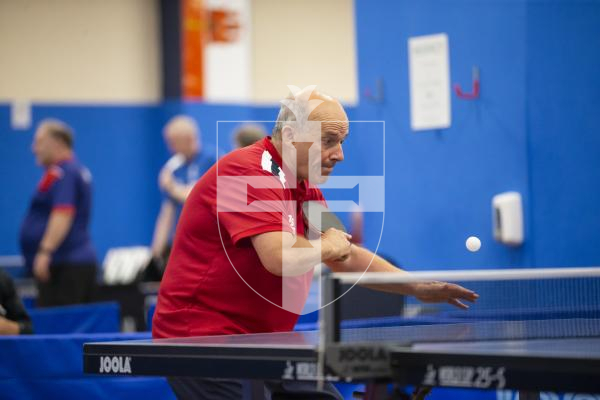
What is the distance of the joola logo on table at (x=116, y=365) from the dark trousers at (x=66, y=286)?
515 cm

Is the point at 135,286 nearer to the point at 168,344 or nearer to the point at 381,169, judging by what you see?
the point at 381,169

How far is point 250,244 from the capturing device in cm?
310

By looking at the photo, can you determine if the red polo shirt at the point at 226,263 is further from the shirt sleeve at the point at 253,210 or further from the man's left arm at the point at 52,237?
the man's left arm at the point at 52,237

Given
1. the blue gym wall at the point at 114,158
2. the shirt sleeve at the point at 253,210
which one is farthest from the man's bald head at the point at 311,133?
the blue gym wall at the point at 114,158

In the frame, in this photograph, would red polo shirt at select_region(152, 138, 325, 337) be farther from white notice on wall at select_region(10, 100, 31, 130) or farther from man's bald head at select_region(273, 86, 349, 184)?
white notice on wall at select_region(10, 100, 31, 130)

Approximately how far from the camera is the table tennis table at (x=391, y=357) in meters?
2.28

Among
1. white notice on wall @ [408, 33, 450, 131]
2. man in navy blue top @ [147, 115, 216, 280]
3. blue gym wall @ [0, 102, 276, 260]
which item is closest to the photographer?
white notice on wall @ [408, 33, 450, 131]

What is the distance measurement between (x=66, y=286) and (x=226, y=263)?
5030mm

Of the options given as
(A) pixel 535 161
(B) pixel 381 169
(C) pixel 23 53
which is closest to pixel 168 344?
(A) pixel 535 161

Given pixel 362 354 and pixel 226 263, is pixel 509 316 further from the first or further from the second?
pixel 362 354

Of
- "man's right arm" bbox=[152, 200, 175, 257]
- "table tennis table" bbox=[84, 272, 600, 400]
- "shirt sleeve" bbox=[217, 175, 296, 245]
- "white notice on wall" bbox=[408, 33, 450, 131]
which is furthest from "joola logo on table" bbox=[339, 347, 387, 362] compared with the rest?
"man's right arm" bbox=[152, 200, 175, 257]

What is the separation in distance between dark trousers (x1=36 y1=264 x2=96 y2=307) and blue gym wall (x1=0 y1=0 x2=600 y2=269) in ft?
8.56

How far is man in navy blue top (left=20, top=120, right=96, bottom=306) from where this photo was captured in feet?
25.3

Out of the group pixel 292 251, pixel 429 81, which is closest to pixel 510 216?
pixel 429 81
